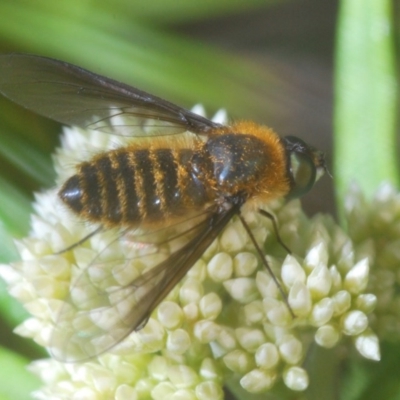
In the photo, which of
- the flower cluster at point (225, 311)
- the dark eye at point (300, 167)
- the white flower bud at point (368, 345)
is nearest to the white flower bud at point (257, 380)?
the flower cluster at point (225, 311)

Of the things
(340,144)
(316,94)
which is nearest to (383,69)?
(340,144)

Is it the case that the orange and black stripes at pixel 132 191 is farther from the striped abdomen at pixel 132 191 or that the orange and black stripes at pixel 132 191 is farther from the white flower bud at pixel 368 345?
the white flower bud at pixel 368 345

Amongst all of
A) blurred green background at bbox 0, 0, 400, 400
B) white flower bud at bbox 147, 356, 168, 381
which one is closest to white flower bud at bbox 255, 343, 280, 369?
Result: white flower bud at bbox 147, 356, 168, 381

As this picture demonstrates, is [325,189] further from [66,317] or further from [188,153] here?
[66,317]

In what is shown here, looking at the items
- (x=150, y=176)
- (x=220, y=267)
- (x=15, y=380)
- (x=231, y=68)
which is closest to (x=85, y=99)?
(x=150, y=176)

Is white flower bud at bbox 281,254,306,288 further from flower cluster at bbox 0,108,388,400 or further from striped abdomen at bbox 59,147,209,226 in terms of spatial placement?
striped abdomen at bbox 59,147,209,226

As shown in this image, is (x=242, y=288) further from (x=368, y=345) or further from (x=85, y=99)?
(x=85, y=99)
